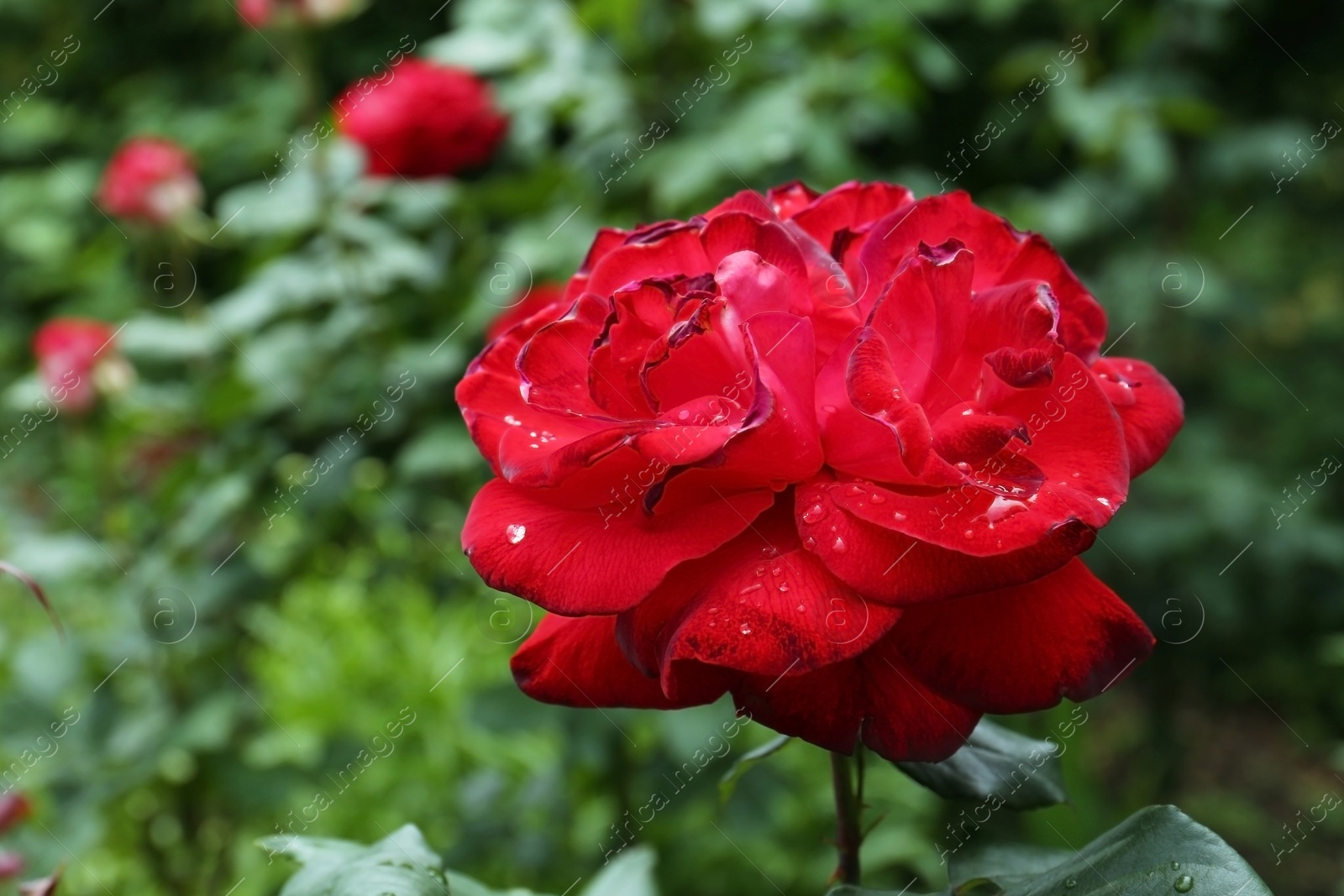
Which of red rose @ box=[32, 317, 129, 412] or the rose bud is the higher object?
red rose @ box=[32, 317, 129, 412]

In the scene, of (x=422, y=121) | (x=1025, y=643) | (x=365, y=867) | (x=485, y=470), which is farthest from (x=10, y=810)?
(x=422, y=121)

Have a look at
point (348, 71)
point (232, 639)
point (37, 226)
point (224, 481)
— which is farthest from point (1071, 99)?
point (37, 226)

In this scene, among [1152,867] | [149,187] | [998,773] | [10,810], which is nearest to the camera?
[1152,867]

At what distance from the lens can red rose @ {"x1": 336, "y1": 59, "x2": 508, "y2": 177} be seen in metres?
1.39

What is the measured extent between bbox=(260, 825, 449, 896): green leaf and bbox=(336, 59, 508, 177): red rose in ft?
3.57

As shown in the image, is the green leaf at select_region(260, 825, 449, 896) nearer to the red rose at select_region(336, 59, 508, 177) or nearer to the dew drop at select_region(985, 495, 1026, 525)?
the dew drop at select_region(985, 495, 1026, 525)

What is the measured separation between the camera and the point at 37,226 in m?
3.30

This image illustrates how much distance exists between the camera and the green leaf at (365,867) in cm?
39

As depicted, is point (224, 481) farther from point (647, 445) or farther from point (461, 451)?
point (647, 445)

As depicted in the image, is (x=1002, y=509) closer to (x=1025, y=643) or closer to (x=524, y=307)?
(x=1025, y=643)

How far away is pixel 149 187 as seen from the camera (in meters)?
1.47

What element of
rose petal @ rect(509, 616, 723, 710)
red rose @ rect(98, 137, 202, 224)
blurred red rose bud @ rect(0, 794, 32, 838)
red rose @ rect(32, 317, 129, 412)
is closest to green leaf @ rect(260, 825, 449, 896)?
rose petal @ rect(509, 616, 723, 710)

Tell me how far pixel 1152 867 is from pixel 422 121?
1.25m

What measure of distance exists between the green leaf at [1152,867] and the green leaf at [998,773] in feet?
0.17
